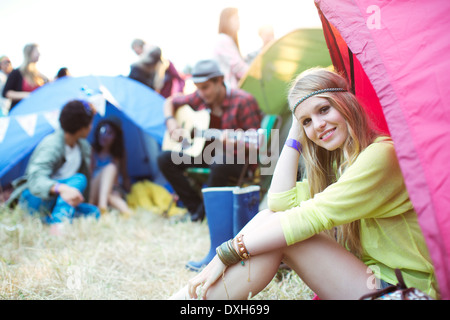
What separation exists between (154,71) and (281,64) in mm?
1401

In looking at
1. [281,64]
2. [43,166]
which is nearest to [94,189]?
[43,166]

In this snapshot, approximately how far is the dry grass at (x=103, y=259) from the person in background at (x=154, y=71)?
1.52m

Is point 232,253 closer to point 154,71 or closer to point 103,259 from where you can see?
point 103,259

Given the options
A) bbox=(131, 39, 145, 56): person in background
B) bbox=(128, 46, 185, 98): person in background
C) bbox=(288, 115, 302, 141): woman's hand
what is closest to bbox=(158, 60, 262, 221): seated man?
bbox=(128, 46, 185, 98): person in background

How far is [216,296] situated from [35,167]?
1.98 m

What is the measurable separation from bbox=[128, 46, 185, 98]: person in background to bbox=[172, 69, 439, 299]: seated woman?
107 inches

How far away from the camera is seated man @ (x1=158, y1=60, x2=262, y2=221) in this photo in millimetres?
2477

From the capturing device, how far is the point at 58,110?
9.66 ft

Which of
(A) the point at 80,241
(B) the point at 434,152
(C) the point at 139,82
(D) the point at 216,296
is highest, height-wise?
(C) the point at 139,82

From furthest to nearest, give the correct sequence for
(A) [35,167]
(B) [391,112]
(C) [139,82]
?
(C) [139,82] → (A) [35,167] → (B) [391,112]

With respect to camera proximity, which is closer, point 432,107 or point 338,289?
point 432,107

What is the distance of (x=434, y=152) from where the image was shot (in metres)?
0.82
